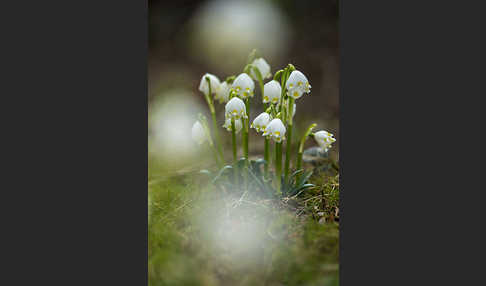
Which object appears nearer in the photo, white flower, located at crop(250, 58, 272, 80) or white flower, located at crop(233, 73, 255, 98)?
white flower, located at crop(233, 73, 255, 98)

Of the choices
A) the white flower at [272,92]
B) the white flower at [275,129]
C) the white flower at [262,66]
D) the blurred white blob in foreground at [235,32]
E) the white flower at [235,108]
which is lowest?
the white flower at [275,129]

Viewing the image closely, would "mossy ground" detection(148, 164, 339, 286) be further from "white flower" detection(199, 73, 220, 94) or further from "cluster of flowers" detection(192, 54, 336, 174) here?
"white flower" detection(199, 73, 220, 94)

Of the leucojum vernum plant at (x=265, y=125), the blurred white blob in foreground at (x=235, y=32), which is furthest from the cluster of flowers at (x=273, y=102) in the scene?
the blurred white blob in foreground at (x=235, y=32)

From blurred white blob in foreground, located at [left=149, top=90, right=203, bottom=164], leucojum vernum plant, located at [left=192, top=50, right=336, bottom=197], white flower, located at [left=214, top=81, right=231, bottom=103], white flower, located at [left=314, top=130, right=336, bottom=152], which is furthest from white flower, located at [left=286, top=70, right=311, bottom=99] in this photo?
blurred white blob in foreground, located at [left=149, top=90, right=203, bottom=164]

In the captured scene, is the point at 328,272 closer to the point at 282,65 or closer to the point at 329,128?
the point at 329,128

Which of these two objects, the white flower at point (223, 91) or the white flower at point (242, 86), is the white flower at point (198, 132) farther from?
the white flower at point (242, 86)

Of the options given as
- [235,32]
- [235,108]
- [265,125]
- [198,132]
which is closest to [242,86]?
[235,108]

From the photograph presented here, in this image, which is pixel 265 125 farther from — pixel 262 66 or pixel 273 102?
pixel 262 66
